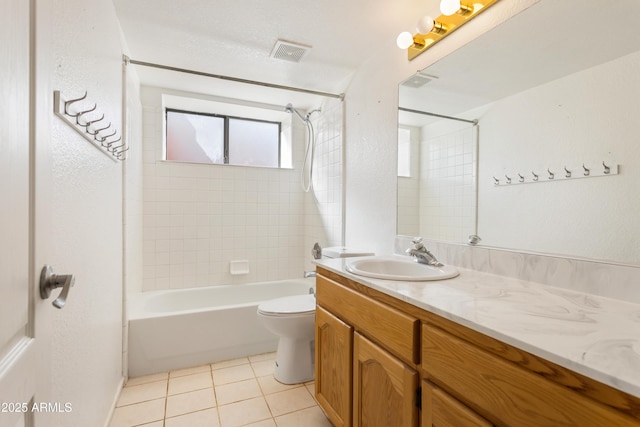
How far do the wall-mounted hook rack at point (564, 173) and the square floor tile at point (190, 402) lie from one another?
1.92 meters

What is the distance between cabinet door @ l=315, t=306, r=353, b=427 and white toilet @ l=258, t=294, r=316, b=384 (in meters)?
0.33

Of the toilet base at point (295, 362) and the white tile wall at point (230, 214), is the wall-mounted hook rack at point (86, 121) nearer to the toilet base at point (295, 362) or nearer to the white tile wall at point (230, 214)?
the white tile wall at point (230, 214)

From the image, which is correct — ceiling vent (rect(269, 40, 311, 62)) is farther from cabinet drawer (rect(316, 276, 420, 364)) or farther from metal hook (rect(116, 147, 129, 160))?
cabinet drawer (rect(316, 276, 420, 364))

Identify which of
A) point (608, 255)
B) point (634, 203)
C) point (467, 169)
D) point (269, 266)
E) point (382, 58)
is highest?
point (382, 58)

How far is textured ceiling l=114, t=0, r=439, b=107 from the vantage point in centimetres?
165

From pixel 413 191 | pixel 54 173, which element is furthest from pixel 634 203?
pixel 54 173

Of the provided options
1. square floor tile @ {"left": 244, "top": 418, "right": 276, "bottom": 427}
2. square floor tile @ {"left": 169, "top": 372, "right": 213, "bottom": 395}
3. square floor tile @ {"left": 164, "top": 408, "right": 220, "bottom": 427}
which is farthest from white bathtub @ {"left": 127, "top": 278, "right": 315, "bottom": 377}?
square floor tile @ {"left": 244, "top": 418, "right": 276, "bottom": 427}

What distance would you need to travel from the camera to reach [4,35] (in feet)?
1.49

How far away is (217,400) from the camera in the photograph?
1768mm

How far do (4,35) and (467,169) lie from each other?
62.4 inches

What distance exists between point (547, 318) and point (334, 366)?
941 mm

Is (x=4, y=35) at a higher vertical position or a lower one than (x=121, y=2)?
lower

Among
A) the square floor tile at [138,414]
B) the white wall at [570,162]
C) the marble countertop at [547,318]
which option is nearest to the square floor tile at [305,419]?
the square floor tile at [138,414]

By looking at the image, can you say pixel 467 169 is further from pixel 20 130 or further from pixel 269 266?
pixel 269 266
